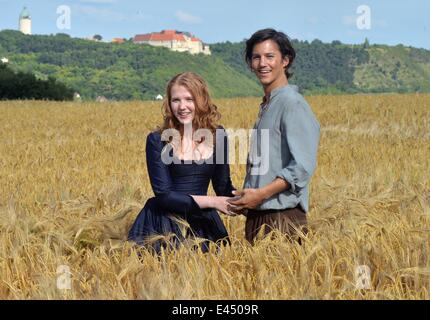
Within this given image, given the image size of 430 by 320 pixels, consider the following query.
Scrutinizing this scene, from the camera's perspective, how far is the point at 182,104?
136 inches

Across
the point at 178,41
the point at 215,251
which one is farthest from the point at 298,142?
the point at 178,41

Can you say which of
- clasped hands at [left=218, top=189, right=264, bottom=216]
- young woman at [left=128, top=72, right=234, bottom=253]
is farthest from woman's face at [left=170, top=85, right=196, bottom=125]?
clasped hands at [left=218, top=189, right=264, bottom=216]

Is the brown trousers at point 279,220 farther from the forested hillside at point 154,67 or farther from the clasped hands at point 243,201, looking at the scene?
the forested hillside at point 154,67

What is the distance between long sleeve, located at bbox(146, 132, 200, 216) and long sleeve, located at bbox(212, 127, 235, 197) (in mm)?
280

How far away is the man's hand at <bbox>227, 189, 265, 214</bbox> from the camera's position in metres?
3.19

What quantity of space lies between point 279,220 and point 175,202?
55 centimetres

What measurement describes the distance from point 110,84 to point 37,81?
181 feet

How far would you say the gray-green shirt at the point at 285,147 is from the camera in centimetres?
315

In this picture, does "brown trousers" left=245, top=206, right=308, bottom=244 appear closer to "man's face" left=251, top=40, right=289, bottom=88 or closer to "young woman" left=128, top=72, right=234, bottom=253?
"young woman" left=128, top=72, right=234, bottom=253

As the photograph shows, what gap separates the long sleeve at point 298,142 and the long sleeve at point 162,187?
0.56 metres

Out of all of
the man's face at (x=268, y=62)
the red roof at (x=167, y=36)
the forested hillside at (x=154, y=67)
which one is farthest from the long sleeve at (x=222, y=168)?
the red roof at (x=167, y=36)

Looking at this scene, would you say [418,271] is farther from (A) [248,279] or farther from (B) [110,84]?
(B) [110,84]

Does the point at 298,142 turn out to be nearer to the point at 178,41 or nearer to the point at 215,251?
the point at 215,251
